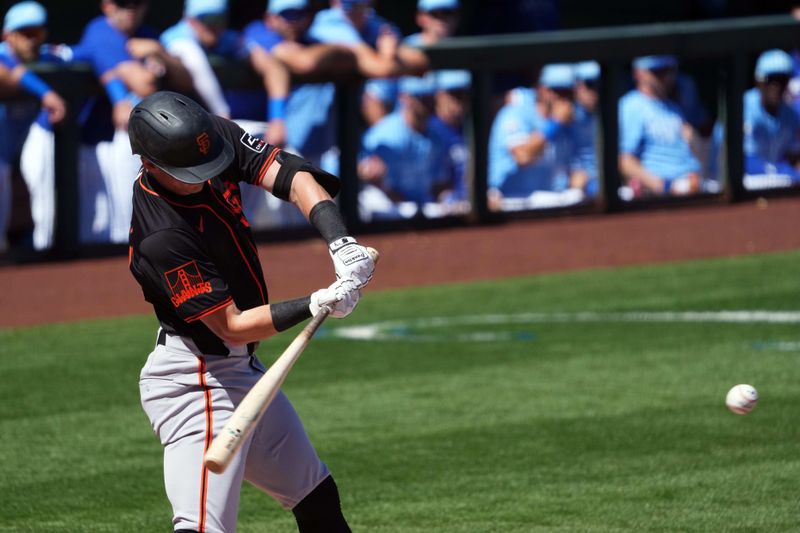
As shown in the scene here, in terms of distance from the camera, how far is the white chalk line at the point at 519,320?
8352 mm

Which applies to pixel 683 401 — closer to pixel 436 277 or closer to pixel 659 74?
pixel 436 277

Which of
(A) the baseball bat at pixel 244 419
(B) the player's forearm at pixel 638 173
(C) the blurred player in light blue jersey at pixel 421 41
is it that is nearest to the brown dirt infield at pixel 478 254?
(B) the player's forearm at pixel 638 173

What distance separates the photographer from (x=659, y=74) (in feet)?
41.1

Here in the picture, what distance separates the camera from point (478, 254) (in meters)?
11.0

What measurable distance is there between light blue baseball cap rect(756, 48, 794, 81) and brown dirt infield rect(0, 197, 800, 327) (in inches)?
44.5

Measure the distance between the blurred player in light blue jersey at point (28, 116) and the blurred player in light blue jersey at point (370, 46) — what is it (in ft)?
6.91

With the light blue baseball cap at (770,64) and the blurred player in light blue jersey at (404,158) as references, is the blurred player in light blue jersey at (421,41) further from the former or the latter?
the light blue baseball cap at (770,64)

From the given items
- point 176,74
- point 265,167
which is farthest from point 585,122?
point 265,167

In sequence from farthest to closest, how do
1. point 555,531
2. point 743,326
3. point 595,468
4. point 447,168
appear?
point 447,168 < point 743,326 < point 595,468 < point 555,531

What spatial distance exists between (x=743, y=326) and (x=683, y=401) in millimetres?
1734

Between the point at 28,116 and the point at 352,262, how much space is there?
6.78 meters

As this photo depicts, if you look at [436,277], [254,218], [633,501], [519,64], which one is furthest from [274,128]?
[633,501]

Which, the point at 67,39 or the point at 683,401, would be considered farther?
the point at 67,39

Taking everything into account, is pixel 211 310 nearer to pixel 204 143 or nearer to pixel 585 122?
pixel 204 143
